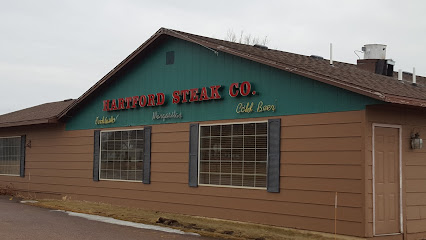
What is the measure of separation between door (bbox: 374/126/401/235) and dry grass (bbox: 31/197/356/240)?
43.3 inches

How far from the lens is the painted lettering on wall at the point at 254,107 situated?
12.2m

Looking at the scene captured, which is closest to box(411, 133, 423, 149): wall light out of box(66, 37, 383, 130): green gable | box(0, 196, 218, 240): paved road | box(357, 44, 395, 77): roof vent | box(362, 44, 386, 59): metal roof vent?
box(66, 37, 383, 130): green gable

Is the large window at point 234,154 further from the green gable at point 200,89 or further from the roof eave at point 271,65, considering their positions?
the roof eave at point 271,65

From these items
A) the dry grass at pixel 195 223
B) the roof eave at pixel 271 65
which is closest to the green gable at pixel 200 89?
the roof eave at pixel 271 65

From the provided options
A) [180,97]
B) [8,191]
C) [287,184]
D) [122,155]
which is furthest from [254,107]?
[8,191]

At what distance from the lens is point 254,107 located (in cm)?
1252

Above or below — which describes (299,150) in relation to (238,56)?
below

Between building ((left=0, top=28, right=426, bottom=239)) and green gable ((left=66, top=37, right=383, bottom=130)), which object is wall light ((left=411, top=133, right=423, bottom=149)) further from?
green gable ((left=66, top=37, right=383, bottom=130))

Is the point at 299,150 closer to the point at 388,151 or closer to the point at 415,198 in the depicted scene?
the point at 388,151

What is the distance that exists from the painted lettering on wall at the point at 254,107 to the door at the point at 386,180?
246 centimetres

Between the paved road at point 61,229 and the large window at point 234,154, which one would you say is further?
the large window at point 234,154

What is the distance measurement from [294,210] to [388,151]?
2226 millimetres

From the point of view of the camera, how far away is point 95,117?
17906 millimetres

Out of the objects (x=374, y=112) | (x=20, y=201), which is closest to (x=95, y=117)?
(x=20, y=201)
